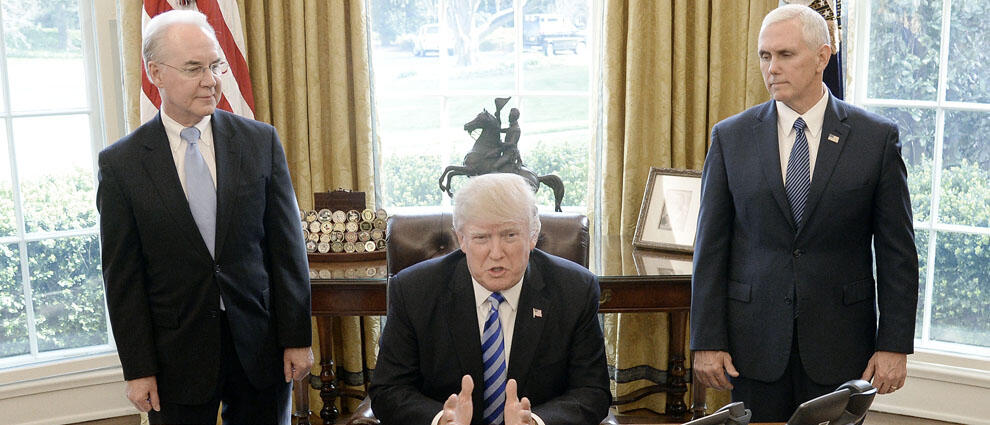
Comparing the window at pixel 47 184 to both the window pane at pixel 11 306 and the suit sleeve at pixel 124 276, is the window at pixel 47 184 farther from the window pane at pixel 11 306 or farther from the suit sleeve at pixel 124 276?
the suit sleeve at pixel 124 276

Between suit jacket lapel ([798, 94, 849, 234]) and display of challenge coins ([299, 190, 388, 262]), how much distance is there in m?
1.73

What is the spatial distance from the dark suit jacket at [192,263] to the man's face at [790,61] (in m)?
1.24

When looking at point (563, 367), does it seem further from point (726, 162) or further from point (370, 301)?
point (370, 301)

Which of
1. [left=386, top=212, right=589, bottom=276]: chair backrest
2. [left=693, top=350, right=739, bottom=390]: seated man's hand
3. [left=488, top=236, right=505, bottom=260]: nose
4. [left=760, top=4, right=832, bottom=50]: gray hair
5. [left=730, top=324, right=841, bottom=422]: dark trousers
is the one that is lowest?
[left=730, top=324, right=841, bottom=422]: dark trousers

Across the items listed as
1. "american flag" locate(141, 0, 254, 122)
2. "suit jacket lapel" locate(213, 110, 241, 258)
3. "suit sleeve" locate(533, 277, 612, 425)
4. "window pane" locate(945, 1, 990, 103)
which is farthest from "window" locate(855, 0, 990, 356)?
"suit jacket lapel" locate(213, 110, 241, 258)

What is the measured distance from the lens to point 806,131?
229cm

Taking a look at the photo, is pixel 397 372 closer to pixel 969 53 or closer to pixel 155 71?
pixel 155 71

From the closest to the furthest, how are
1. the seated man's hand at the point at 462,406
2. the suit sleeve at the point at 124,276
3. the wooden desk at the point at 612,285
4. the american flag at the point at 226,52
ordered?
the seated man's hand at the point at 462,406, the suit sleeve at the point at 124,276, the wooden desk at the point at 612,285, the american flag at the point at 226,52

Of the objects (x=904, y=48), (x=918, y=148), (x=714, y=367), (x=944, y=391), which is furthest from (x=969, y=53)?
(x=714, y=367)

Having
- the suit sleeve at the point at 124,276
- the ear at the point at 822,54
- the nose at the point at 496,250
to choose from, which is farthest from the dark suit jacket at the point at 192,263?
the ear at the point at 822,54

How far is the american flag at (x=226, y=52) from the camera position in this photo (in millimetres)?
3379

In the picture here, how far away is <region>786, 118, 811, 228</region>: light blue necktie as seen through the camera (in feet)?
7.35

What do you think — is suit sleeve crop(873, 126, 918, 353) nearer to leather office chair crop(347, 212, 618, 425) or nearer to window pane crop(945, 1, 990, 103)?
leather office chair crop(347, 212, 618, 425)

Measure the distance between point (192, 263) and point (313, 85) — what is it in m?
1.67
